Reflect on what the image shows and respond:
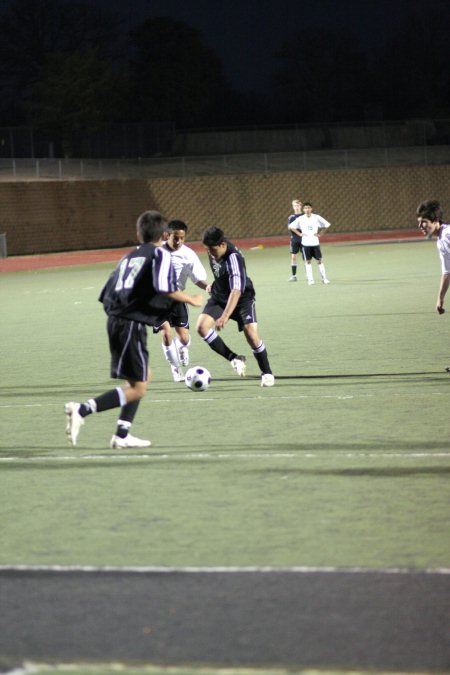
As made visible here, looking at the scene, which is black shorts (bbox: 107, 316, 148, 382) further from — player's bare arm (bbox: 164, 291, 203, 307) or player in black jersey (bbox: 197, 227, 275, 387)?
player in black jersey (bbox: 197, 227, 275, 387)

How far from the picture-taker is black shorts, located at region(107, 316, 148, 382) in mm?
8961

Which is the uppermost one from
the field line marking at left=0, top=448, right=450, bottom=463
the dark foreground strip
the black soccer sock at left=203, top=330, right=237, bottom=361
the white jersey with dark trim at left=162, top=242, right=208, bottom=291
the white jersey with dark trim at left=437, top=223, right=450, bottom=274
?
the white jersey with dark trim at left=437, top=223, right=450, bottom=274

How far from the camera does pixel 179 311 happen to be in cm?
1376

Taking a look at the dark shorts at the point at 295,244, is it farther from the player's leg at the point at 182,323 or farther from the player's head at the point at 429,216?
the player's head at the point at 429,216

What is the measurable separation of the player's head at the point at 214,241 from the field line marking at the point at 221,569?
6633mm

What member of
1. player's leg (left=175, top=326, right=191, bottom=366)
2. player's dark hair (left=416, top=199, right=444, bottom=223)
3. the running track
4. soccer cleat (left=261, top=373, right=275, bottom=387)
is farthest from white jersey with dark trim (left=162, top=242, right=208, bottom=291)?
the running track

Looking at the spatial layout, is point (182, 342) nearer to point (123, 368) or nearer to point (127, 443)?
point (127, 443)

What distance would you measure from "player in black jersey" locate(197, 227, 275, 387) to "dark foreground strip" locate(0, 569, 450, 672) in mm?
6449

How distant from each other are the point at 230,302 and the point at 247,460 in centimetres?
368

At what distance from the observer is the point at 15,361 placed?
15.9 meters

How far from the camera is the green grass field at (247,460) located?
6.43 m

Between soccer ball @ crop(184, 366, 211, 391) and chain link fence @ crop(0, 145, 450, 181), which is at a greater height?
soccer ball @ crop(184, 366, 211, 391)

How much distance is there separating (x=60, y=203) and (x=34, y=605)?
4641cm

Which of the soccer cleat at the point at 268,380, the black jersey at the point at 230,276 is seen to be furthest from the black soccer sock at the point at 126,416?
the soccer cleat at the point at 268,380
